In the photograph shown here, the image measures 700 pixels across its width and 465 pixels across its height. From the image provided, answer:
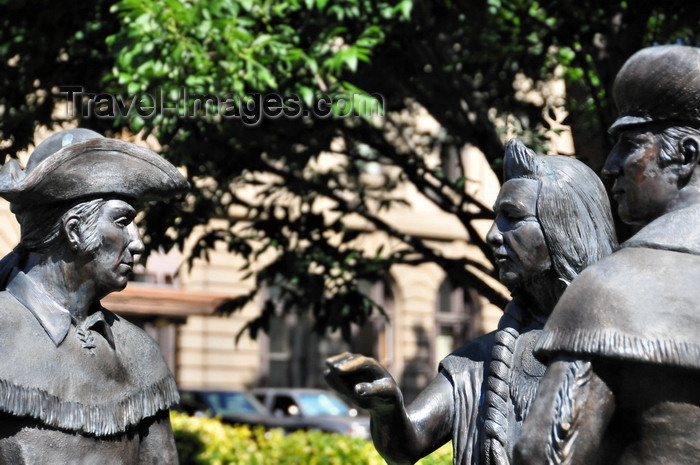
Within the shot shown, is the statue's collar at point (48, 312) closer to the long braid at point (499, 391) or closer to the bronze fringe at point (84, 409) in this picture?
the bronze fringe at point (84, 409)

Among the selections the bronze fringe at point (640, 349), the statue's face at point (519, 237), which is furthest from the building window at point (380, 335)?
the bronze fringe at point (640, 349)

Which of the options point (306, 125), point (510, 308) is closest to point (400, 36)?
point (306, 125)

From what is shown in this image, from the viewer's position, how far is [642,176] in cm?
262

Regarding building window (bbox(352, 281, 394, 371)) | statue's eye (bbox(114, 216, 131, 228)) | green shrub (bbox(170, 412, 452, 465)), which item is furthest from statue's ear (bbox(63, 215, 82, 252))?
building window (bbox(352, 281, 394, 371))

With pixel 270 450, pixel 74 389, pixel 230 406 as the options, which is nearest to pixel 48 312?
pixel 74 389

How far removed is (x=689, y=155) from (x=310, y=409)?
694 inches

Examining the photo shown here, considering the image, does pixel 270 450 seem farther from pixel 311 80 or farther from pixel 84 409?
pixel 84 409

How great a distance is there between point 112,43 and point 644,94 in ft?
18.5

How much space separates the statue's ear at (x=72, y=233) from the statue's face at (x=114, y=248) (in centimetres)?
6

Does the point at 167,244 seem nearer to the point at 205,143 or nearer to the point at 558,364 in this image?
the point at 205,143

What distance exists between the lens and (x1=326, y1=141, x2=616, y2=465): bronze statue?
3.25m

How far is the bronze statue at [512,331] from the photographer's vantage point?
10.6 feet

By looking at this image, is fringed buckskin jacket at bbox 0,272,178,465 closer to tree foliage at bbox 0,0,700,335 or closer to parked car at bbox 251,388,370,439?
tree foliage at bbox 0,0,700,335

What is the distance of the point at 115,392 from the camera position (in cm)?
348
